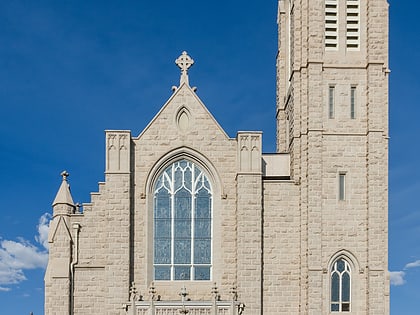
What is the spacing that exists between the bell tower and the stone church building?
45 mm

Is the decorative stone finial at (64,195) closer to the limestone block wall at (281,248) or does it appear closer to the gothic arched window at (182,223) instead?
the gothic arched window at (182,223)

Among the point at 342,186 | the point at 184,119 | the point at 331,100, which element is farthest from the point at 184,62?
the point at 342,186

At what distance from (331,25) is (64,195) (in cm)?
1277

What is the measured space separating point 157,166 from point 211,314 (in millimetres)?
6118

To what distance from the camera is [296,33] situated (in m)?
31.3

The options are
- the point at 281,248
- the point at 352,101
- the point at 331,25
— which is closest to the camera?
the point at 281,248

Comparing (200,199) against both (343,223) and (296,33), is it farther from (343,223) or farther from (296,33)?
(296,33)

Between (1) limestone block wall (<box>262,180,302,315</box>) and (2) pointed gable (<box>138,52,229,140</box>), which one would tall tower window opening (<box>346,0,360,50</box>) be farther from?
(2) pointed gable (<box>138,52,229,140</box>)

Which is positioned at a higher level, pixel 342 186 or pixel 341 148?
pixel 341 148

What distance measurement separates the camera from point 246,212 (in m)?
29.1

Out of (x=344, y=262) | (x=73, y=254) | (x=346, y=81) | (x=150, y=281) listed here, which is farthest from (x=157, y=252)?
(x=346, y=81)

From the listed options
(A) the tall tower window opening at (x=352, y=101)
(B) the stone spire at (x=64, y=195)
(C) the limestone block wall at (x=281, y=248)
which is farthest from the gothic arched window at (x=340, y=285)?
(B) the stone spire at (x=64, y=195)

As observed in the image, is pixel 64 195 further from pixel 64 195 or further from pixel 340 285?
pixel 340 285

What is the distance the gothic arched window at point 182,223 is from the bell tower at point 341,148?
3.78m
